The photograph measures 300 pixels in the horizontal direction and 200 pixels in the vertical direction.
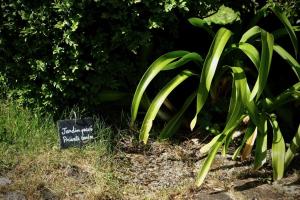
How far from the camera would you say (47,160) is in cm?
372

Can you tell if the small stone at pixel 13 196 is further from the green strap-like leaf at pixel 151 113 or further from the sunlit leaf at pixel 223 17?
the sunlit leaf at pixel 223 17

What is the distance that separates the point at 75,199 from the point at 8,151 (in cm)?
71

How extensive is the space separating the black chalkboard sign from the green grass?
0.05 meters

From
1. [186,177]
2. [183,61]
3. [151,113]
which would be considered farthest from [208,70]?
[186,177]

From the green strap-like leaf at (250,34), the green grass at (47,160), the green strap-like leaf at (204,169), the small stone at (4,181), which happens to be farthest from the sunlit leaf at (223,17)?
the small stone at (4,181)

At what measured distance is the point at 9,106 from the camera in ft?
13.6

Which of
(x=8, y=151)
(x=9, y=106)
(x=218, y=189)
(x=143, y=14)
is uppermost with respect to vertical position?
(x=143, y=14)

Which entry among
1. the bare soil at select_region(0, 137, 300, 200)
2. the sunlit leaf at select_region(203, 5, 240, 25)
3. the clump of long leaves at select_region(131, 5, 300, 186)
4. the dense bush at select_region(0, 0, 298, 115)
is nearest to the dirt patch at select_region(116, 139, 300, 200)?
the bare soil at select_region(0, 137, 300, 200)

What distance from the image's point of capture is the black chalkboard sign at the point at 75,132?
3.82 meters

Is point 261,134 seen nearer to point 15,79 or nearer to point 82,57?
point 82,57

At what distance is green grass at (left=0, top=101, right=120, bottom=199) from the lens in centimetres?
347

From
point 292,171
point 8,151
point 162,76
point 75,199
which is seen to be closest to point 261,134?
point 292,171

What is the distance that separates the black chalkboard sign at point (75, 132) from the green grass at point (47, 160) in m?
0.05

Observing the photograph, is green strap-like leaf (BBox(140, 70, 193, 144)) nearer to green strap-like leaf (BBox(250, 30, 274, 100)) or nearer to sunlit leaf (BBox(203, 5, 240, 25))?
green strap-like leaf (BBox(250, 30, 274, 100))
